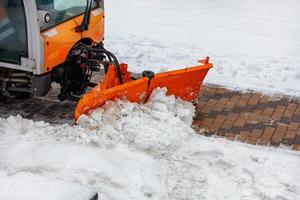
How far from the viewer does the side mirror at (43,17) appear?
5.65 metres

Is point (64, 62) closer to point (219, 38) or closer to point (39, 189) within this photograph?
point (39, 189)

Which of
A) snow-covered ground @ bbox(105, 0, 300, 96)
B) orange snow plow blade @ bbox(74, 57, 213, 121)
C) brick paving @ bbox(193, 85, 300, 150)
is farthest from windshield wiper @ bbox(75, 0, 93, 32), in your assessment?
brick paving @ bbox(193, 85, 300, 150)

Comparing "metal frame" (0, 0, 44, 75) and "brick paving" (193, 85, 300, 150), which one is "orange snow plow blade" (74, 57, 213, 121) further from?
"metal frame" (0, 0, 44, 75)

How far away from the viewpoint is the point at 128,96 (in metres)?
5.76

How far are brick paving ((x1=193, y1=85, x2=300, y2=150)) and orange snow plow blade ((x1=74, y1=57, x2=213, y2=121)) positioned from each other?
1.26 ft

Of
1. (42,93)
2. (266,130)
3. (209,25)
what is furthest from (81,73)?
(209,25)

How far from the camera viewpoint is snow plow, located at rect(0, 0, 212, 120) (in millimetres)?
5633

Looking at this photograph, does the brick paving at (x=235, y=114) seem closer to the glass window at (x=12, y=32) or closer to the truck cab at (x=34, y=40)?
the truck cab at (x=34, y=40)

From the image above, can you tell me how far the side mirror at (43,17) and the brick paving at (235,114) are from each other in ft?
3.78

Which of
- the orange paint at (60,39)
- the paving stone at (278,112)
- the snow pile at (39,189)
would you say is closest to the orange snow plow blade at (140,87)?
the orange paint at (60,39)

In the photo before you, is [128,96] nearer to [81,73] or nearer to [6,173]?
[81,73]

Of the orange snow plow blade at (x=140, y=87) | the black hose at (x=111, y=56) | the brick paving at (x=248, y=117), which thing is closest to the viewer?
the orange snow plow blade at (x=140, y=87)

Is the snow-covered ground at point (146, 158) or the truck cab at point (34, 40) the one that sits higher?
the truck cab at point (34, 40)

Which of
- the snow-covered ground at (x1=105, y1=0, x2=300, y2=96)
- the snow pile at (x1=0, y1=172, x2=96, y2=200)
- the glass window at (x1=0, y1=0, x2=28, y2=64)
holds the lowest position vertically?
the snow pile at (x1=0, y1=172, x2=96, y2=200)
